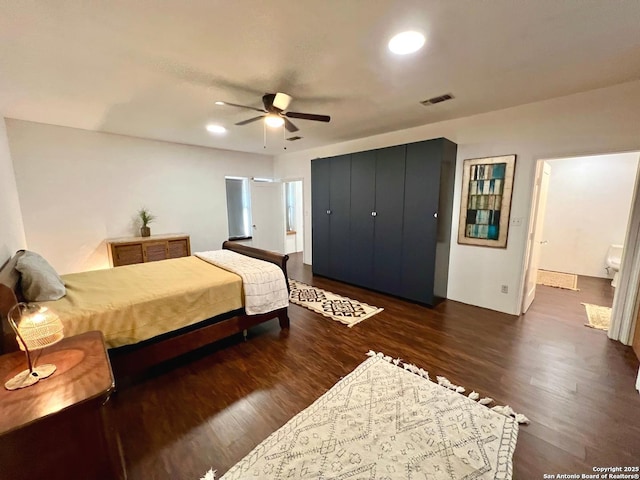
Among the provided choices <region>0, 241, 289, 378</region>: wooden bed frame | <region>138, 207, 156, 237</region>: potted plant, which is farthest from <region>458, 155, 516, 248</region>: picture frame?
<region>138, 207, 156, 237</region>: potted plant

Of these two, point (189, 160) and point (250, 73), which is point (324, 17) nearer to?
point (250, 73)

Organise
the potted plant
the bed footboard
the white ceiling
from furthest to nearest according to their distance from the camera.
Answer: the potted plant, the bed footboard, the white ceiling

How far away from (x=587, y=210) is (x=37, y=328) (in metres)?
7.51

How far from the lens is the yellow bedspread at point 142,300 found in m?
1.89

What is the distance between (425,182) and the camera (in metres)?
3.46

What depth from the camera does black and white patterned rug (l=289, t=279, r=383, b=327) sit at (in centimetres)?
332

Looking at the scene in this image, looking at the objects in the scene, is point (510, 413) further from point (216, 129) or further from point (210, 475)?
point (216, 129)

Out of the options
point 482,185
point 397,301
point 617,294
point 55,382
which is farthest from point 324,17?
point 617,294

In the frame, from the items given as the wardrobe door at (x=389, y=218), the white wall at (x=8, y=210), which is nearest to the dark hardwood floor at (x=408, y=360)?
the wardrobe door at (x=389, y=218)

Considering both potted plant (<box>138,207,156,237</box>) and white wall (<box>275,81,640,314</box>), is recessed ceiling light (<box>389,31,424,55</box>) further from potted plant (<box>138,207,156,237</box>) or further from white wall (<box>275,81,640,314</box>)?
potted plant (<box>138,207,156,237</box>)

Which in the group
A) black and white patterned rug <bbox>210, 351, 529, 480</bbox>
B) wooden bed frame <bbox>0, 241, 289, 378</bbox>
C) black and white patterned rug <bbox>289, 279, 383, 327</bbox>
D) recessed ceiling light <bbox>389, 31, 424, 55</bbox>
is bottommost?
black and white patterned rug <bbox>210, 351, 529, 480</bbox>

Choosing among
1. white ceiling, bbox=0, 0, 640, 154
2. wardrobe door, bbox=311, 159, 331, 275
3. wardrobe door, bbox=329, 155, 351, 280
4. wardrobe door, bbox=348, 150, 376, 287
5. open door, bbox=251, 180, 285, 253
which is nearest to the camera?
white ceiling, bbox=0, 0, 640, 154

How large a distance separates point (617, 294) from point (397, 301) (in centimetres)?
231

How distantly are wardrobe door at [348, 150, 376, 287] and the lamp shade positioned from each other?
11.9ft
